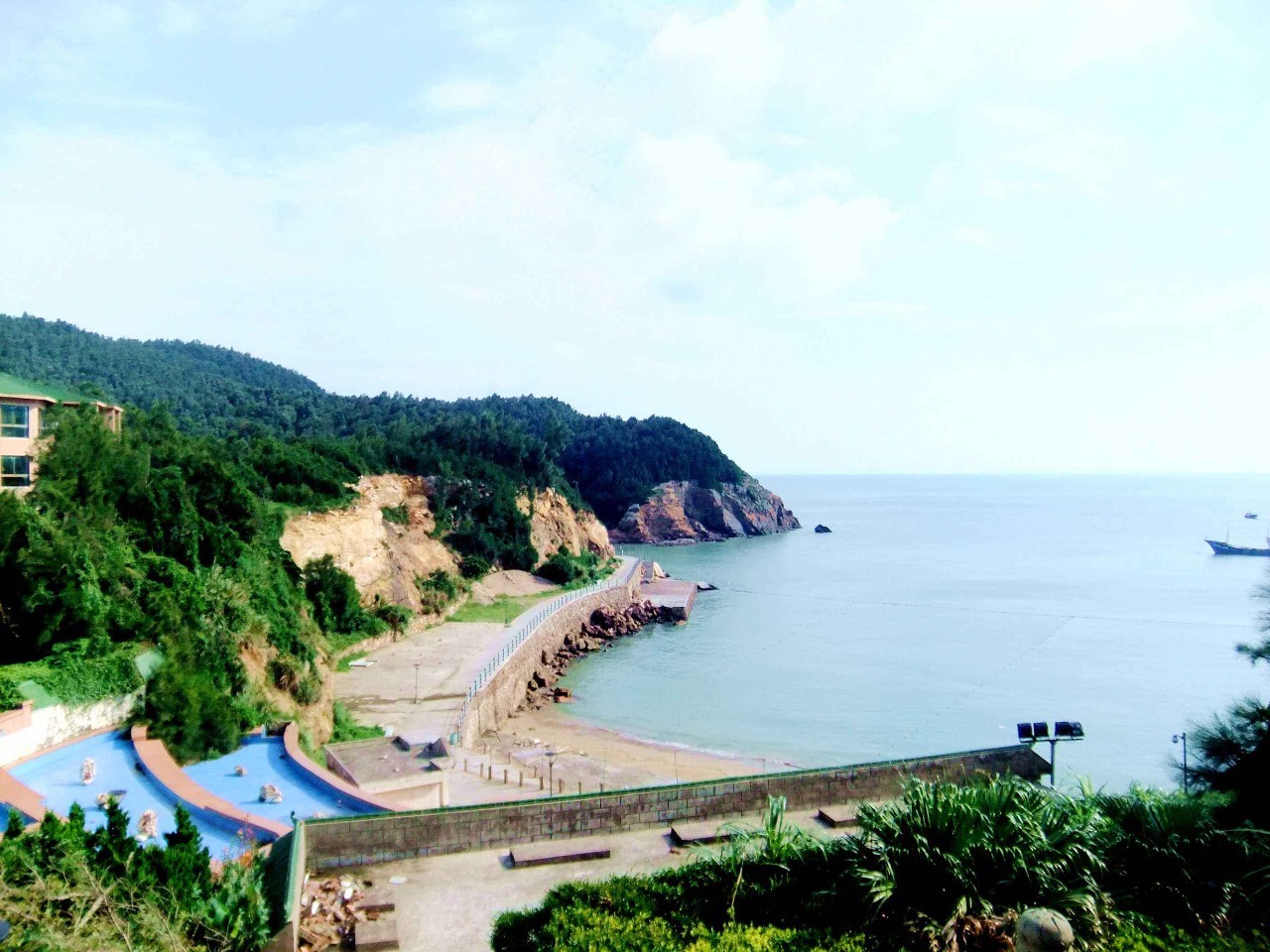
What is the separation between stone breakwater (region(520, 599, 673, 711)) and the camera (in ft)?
118

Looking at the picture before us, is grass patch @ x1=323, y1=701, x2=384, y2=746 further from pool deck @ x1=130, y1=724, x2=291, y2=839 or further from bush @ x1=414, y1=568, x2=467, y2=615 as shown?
bush @ x1=414, y1=568, x2=467, y2=615

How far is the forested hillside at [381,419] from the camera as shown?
6469 cm

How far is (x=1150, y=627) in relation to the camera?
164 feet

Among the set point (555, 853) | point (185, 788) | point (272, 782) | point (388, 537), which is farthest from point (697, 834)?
point (388, 537)

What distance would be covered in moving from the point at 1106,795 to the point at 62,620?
16.3 metres

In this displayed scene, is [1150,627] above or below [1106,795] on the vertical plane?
below

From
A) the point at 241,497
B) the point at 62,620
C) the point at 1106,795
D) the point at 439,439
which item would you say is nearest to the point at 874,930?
the point at 1106,795

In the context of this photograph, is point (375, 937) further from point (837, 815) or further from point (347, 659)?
point (347, 659)

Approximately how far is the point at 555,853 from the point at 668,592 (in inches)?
2028

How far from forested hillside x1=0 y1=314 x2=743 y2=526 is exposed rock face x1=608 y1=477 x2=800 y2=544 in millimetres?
1840

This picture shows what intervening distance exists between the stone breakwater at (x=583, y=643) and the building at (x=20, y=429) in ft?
59.8

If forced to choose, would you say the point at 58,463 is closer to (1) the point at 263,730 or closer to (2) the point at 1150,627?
(1) the point at 263,730

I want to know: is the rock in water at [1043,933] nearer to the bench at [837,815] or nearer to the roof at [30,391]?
the bench at [837,815]

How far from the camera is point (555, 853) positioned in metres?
9.46
